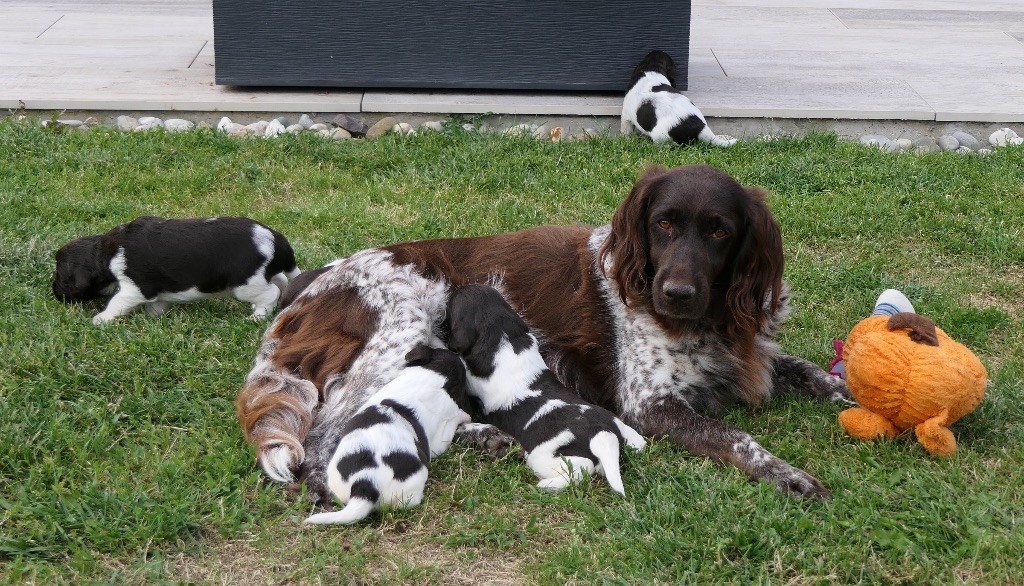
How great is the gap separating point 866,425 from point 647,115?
3571 millimetres

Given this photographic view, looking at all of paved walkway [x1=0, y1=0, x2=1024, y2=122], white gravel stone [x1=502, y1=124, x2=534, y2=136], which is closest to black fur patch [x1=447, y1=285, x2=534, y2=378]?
white gravel stone [x1=502, y1=124, x2=534, y2=136]

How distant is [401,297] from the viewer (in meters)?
3.94

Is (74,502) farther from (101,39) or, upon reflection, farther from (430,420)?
(101,39)

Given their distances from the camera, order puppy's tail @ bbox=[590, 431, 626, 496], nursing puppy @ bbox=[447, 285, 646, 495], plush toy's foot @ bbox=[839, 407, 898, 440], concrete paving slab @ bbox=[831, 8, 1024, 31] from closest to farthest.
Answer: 1. puppy's tail @ bbox=[590, 431, 626, 496]
2. nursing puppy @ bbox=[447, 285, 646, 495]
3. plush toy's foot @ bbox=[839, 407, 898, 440]
4. concrete paving slab @ bbox=[831, 8, 1024, 31]

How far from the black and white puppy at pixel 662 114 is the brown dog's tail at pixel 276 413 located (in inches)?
138

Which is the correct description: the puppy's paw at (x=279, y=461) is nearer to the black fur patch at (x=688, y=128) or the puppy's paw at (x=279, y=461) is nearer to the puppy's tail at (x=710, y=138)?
the black fur patch at (x=688, y=128)

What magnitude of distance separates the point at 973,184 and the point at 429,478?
4296 mm

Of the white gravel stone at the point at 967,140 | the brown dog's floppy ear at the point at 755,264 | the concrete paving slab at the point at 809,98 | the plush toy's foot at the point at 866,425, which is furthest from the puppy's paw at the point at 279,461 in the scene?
the white gravel stone at the point at 967,140

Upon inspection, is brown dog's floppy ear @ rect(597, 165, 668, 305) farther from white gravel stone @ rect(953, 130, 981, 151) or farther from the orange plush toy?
white gravel stone @ rect(953, 130, 981, 151)

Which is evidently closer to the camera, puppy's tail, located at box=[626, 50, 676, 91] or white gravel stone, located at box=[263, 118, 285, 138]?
white gravel stone, located at box=[263, 118, 285, 138]

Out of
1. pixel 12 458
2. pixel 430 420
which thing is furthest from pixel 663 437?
pixel 12 458

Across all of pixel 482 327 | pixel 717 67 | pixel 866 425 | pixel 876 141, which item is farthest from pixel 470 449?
pixel 717 67

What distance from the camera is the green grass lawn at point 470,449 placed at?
2873 millimetres

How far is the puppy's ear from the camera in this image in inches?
142
